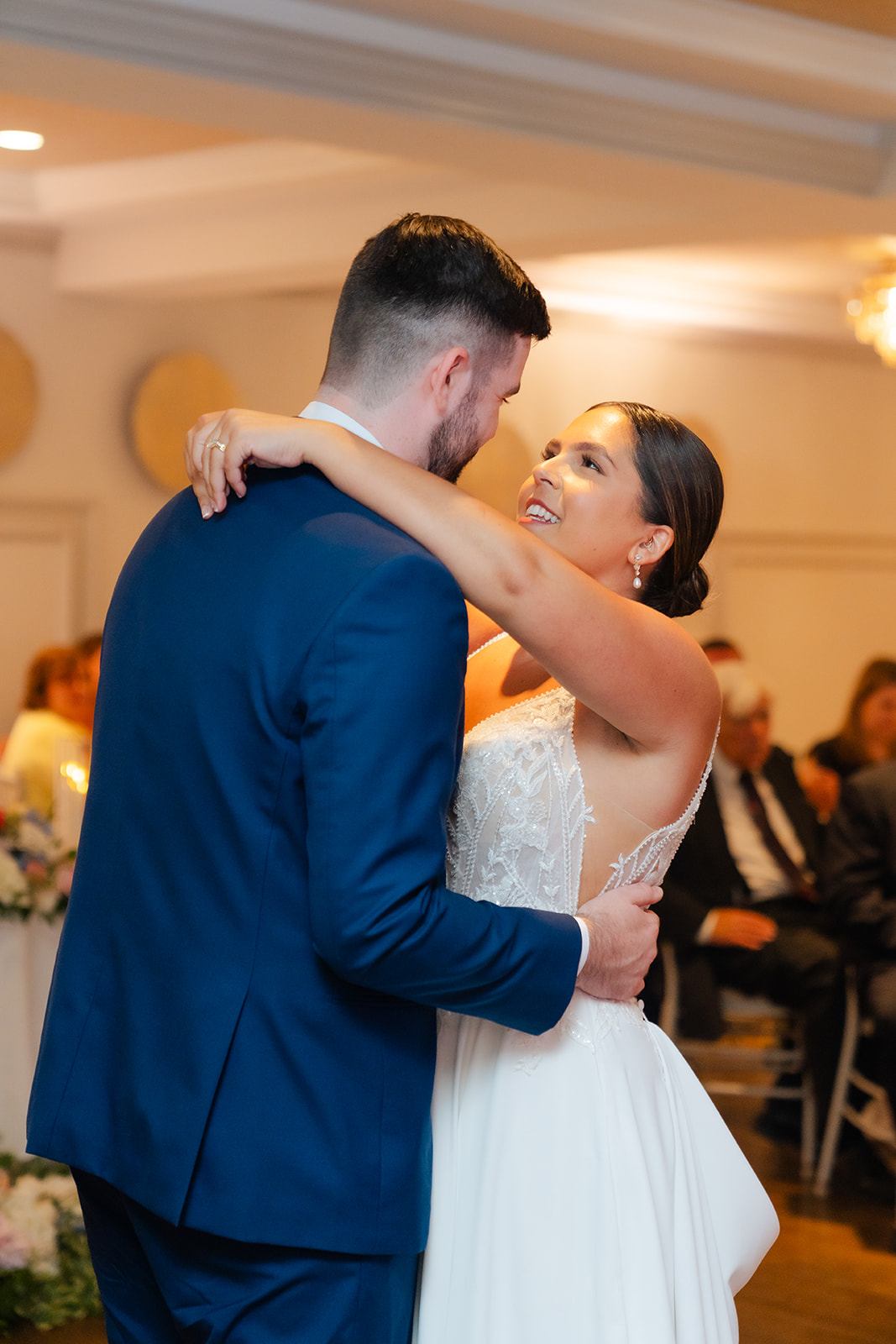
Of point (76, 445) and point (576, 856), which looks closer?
point (576, 856)

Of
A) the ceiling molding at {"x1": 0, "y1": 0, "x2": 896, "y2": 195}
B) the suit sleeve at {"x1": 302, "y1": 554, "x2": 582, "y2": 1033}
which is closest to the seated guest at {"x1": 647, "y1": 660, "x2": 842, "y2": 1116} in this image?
the ceiling molding at {"x1": 0, "y1": 0, "x2": 896, "y2": 195}

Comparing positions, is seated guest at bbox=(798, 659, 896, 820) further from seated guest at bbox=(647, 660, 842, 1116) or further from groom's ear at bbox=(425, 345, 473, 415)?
groom's ear at bbox=(425, 345, 473, 415)

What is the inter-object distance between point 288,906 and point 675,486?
0.83m

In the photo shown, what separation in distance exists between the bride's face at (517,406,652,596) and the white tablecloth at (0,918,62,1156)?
228cm

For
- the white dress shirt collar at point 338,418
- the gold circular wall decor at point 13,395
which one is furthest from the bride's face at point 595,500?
the gold circular wall decor at point 13,395

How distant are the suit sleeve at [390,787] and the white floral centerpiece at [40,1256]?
2.51 metres

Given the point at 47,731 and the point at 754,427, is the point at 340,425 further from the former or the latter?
the point at 754,427

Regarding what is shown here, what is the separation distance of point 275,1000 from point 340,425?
595mm

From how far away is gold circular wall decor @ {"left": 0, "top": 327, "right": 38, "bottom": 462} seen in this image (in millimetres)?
6551

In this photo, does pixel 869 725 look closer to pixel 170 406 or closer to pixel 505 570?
pixel 170 406

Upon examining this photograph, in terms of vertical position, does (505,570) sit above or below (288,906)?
above

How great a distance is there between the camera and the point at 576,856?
6.03 ft

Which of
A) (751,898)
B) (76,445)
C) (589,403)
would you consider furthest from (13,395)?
(751,898)

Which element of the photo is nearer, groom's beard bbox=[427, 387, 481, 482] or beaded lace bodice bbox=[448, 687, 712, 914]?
groom's beard bbox=[427, 387, 481, 482]
